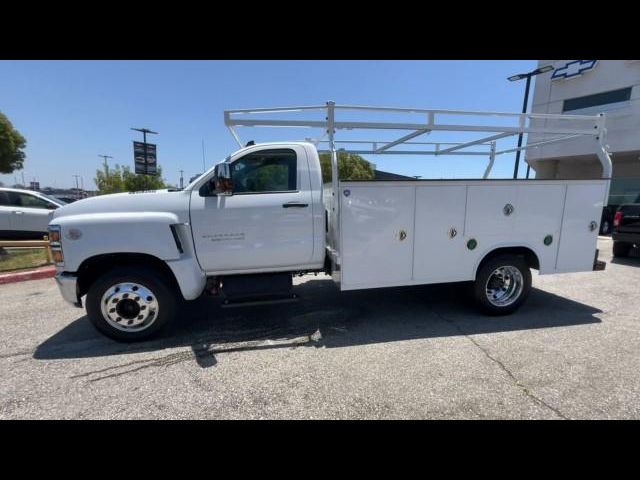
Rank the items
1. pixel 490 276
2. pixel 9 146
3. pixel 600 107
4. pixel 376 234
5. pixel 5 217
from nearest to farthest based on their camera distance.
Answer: pixel 376 234 → pixel 490 276 → pixel 5 217 → pixel 600 107 → pixel 9 146

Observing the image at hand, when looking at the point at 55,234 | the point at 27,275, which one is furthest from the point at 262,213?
the point at 27,275

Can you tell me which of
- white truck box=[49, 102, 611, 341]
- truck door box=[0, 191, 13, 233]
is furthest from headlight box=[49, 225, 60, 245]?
truck door box=[0, 191, 13, 233]

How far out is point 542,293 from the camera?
5.24 metres

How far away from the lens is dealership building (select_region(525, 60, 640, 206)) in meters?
17.0

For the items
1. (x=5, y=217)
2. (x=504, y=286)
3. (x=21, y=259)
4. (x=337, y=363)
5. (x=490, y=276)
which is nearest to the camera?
(x=337, y=363)

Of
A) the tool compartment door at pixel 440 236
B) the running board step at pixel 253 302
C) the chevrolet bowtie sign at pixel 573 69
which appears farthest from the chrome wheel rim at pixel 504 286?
the chevrolet bowtie sign at pixel 573 69

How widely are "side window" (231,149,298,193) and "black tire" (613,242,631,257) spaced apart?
9.14 metres

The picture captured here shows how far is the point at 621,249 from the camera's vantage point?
8031 mm

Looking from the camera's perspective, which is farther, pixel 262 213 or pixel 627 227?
pixel 627 227

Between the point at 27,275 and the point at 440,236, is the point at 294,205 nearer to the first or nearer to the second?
the point at 440,236

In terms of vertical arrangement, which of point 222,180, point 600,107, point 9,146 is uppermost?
point 600,107

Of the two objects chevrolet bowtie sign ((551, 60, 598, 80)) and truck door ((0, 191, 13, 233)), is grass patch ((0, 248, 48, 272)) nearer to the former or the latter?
truck door ((0, 191, 13, 233))

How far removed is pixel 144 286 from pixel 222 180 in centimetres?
150

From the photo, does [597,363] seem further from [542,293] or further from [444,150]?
[444,150]
